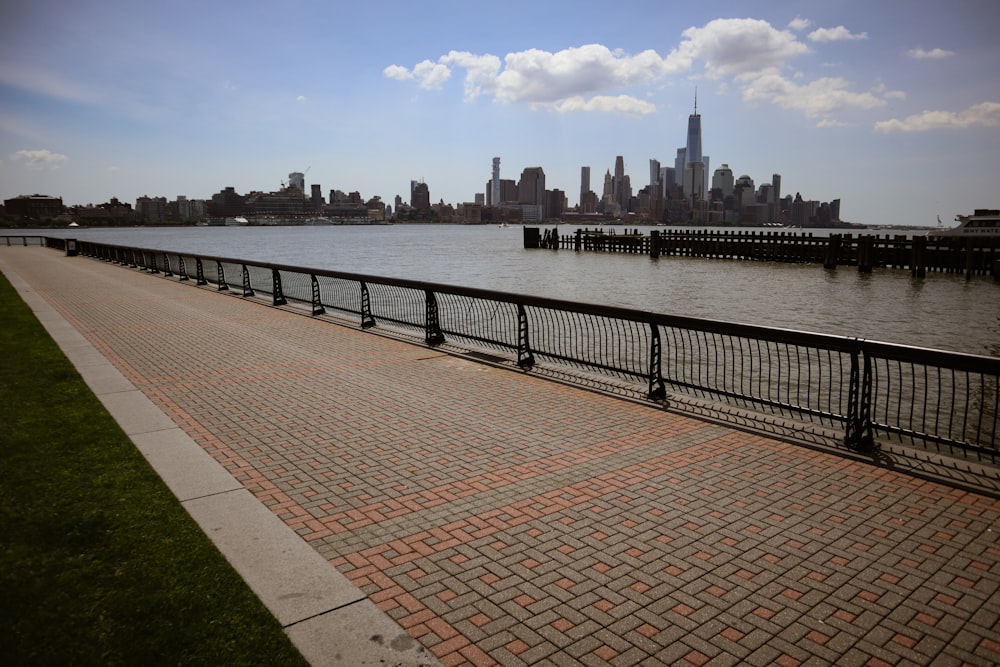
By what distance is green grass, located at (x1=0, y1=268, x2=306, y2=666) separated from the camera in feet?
11.1

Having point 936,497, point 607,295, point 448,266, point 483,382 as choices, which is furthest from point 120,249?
point 936,497


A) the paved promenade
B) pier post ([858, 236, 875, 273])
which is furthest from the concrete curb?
pier post ([858, 236, 875, 273])

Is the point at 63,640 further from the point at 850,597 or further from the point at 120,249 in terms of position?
the point at 120,249

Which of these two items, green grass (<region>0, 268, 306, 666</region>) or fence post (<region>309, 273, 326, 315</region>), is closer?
green grass (<region>0, 268, 306, 666</region>)

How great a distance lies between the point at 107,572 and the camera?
407 centimetres

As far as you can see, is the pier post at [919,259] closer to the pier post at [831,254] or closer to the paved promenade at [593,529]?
the pier post at [831,254]

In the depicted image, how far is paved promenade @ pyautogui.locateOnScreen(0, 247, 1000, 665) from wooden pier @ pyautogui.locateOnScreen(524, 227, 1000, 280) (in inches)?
1516

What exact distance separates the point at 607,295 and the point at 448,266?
79.1 feet

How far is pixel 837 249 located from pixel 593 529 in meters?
46.5

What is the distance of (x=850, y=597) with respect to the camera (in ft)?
12.9

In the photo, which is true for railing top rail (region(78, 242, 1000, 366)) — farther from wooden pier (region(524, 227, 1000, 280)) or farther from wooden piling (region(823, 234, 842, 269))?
wooden piling (region(823, 234, 842, 269))

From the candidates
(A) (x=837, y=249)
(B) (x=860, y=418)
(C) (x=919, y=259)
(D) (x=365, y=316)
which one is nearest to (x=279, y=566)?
(B) (x=860, y=418)

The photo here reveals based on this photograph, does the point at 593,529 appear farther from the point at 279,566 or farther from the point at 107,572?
the point at 107,572

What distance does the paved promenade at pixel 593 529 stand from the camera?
3.54 meters
